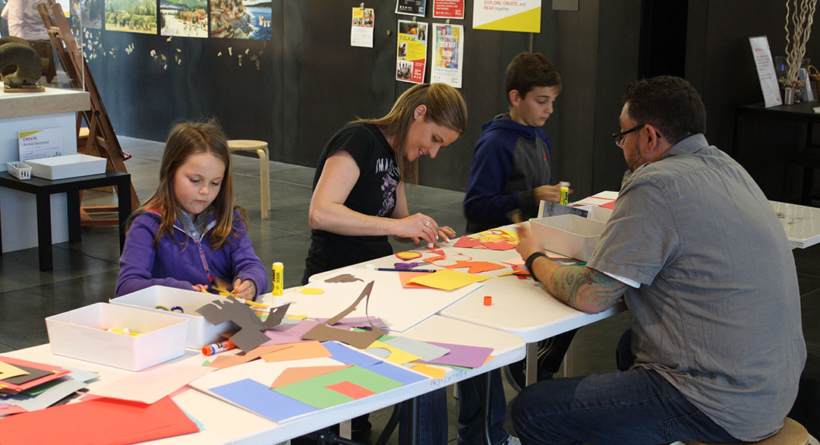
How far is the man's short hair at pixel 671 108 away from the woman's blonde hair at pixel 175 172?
3.86ft

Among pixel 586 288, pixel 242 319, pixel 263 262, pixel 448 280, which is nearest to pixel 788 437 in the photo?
pixel 586 288

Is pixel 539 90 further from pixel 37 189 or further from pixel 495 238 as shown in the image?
pixel 37 189

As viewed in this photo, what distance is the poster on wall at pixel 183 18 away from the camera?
9.02 m

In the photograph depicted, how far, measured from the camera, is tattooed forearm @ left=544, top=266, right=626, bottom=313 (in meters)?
2.08

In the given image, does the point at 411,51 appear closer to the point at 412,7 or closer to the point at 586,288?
the point at 412,7

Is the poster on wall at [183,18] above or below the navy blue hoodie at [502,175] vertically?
above

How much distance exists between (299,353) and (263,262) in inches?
132

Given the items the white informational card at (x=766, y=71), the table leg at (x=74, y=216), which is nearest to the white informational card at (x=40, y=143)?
the table leg at (x=74, y=216)

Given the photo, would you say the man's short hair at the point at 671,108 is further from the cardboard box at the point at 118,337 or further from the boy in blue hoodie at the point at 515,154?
the cardboard box at the point at 118,337

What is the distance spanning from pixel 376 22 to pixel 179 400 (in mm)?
6418

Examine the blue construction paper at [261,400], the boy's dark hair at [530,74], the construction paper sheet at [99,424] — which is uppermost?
the boy's dark hair at [530,74]

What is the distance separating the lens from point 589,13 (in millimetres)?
6258

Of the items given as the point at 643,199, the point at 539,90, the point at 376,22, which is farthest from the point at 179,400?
the point at 376,22

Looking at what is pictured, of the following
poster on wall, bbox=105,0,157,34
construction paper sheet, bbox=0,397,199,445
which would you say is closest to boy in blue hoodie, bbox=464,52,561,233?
construction paper sheet, bbox=0,397,199,445
